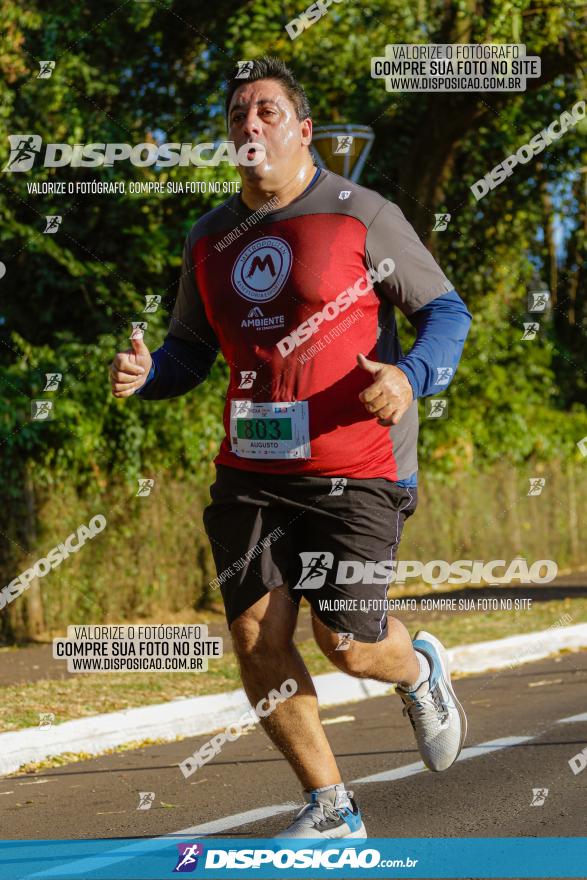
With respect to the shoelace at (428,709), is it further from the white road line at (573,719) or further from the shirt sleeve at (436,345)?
the white road line at (573,719)

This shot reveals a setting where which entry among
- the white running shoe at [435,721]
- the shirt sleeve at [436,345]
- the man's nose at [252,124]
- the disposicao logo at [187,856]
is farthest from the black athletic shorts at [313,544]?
the man's nose at [252,124]

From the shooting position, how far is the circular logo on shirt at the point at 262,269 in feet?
12.8

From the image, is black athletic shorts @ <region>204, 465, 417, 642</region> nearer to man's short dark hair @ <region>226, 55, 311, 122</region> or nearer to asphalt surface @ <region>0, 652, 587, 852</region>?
asphalt surface @ <region>0, 652, 587, 852</region>

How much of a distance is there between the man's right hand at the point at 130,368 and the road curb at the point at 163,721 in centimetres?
300

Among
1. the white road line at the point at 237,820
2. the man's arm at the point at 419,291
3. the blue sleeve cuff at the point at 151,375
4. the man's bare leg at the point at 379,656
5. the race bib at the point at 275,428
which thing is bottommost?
the white road line at the point at 237,820

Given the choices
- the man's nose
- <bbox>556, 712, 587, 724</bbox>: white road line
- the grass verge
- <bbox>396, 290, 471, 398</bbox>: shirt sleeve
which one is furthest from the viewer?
the grass verge

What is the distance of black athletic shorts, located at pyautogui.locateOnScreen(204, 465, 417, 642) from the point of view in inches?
154

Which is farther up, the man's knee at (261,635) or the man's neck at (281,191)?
the man's neck at (281,191)

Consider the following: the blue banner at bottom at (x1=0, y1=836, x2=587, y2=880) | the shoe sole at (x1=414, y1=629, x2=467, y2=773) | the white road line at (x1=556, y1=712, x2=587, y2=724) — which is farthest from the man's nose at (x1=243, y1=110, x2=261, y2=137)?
the white road line at (x1=556, y1=712, x2=587, y2=724)

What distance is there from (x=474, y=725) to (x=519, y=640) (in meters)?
3.88

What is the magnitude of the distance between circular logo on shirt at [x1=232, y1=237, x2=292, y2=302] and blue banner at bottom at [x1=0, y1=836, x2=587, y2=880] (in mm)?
1585

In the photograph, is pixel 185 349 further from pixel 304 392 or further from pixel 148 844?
pixel 148 844

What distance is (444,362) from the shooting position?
390 centimetres

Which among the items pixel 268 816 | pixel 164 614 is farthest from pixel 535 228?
pixel 268 816
